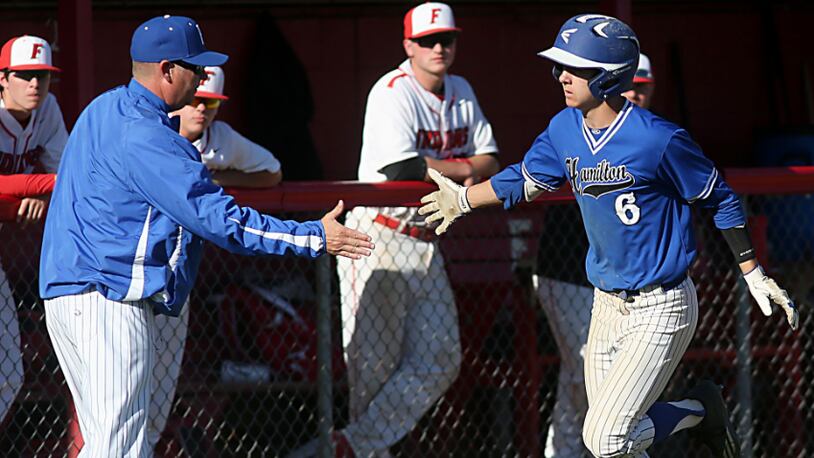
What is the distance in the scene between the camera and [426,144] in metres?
5.94

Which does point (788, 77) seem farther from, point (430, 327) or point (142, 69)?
point (142, 69)

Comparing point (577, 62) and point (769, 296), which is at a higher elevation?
point (577, 62)

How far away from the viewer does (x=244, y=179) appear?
5492 mm

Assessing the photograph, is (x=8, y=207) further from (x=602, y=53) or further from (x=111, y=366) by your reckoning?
(x=602, y=53)

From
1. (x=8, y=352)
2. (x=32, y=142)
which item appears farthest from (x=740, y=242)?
(x=32, y=142)

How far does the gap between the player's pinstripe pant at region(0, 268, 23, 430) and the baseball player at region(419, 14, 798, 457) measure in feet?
7.50

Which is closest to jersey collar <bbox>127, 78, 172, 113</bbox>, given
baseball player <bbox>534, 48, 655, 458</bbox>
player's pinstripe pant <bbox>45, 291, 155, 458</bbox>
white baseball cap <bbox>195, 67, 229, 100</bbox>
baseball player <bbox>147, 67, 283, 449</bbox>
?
player's pinstripe pant <bbox>45, 291, 155, 458</bbox>

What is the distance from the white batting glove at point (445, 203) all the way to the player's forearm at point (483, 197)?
31mm

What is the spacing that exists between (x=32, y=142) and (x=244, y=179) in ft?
3.28

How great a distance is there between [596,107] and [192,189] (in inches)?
56.5

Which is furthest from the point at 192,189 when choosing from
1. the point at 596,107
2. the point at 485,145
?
the point at 485,145

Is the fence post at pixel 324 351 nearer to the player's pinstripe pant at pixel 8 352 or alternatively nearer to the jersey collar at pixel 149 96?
the player's pinstripe pant at pixel 8 352

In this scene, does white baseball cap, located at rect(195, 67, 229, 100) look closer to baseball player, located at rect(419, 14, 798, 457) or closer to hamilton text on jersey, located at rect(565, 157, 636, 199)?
baseball player, located at rect(419, 14, 798, 457)

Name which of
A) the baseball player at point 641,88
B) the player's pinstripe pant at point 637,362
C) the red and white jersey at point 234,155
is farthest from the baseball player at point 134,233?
the baseball player at point 641,88
